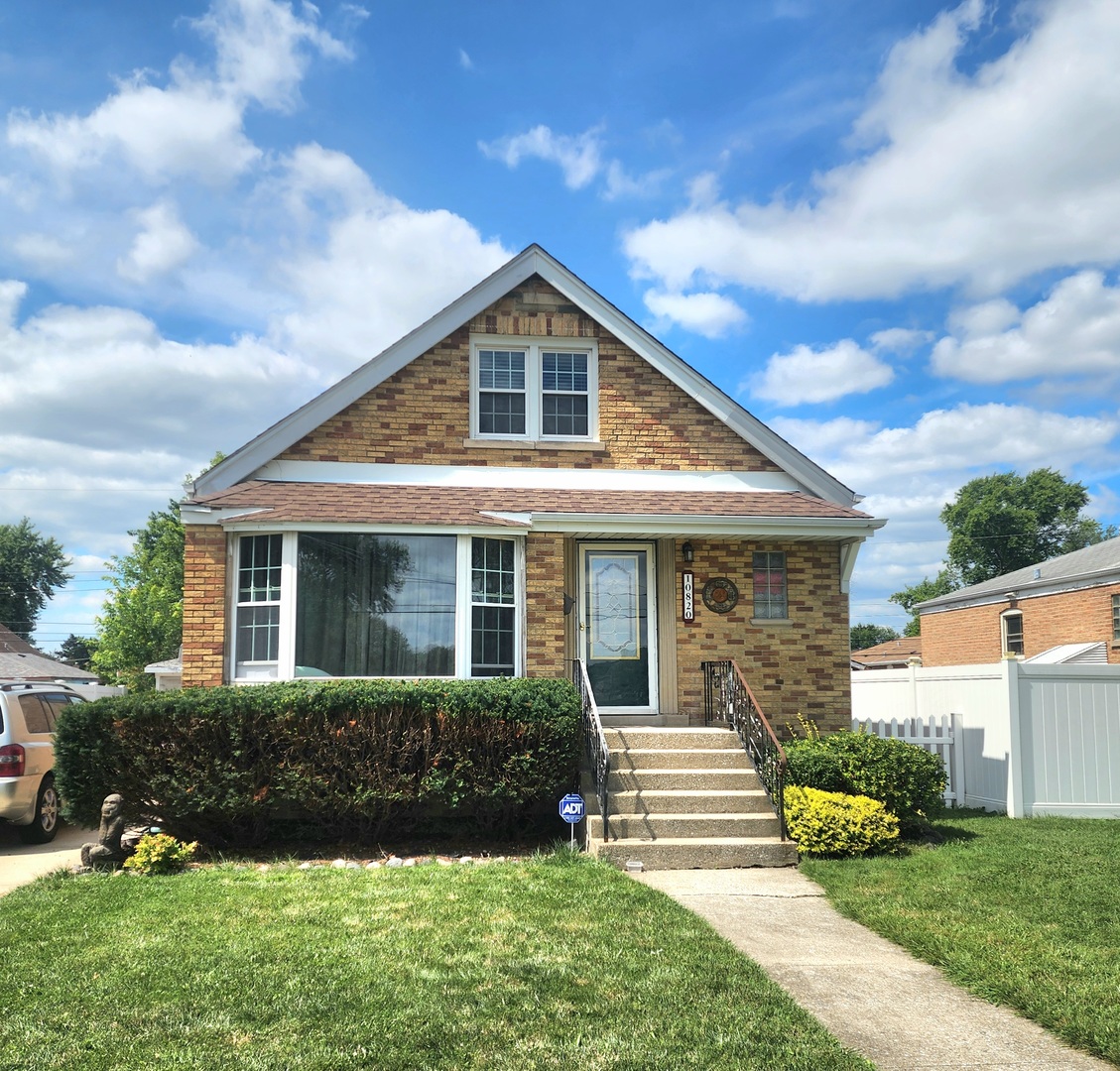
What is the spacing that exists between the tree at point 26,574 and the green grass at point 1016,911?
70306 mm

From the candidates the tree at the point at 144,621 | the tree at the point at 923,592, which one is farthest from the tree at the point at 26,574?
the tree at the point at 923,592

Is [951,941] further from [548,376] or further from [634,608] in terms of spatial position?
[548,376]

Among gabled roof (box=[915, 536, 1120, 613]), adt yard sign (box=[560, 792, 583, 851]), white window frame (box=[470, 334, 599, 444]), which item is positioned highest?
white window frame (box=[470, 334, 599, 444])

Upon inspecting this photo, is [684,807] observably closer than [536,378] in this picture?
Yes

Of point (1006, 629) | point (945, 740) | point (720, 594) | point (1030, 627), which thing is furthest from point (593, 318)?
point (1006, 629)

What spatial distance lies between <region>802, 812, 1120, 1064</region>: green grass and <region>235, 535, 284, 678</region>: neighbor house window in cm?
627

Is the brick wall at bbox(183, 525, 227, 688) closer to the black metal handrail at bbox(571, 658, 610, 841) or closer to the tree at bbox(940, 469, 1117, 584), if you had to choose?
the black metal handrail at bbox(571, 658, 610, 841)

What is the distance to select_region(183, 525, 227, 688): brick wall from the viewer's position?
35.3ft

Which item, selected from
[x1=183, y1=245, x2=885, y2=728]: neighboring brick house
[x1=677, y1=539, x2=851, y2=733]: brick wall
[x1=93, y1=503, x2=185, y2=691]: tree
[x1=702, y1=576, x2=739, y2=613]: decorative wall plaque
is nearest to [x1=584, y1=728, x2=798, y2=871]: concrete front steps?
[x1=183, y1=245, x2=885, y2=728]: neighboring brick house

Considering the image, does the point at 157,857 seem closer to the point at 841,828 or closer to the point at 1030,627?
the point at 841,828

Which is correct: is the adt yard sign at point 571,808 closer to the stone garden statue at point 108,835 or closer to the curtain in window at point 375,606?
the curtain in window at point 375,606

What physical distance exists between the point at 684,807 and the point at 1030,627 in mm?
21785

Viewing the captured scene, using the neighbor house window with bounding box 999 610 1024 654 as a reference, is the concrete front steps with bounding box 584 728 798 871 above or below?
below

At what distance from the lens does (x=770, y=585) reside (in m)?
12.4
